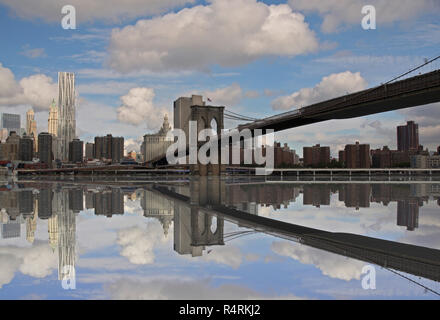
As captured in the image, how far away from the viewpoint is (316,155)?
10269 cm

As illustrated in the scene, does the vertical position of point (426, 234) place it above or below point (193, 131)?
below

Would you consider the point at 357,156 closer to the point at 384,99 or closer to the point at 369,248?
the point at 384,99

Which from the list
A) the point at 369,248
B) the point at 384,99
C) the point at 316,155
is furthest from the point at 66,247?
the point at 316,155

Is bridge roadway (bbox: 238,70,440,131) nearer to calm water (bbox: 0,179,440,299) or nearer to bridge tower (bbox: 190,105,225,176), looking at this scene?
calm water (bbox: 0,179,440,299)

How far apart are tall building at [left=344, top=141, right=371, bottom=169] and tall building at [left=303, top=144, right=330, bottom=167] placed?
22.7 feet

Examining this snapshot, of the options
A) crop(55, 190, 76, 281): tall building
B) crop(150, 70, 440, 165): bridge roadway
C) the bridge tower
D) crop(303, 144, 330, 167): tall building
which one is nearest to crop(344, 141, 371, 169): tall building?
crop(303, 144, 330, 167): tall building

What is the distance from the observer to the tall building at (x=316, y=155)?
328 feet

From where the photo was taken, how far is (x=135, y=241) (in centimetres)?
664

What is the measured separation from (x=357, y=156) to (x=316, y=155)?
12.7 m

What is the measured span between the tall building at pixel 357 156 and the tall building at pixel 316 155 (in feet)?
22.7

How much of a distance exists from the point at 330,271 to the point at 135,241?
3.54 m

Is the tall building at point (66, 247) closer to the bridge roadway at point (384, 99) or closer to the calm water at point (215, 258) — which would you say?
the calm water at point (215, 258)
